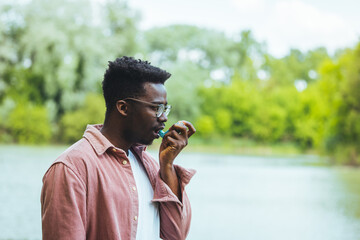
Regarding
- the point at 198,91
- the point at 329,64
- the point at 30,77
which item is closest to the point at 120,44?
the point at 30,77

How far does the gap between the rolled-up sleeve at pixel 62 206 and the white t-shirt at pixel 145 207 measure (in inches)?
11.2

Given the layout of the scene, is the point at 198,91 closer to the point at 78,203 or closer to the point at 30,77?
the point at 30,77

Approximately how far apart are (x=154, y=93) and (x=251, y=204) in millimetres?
10605

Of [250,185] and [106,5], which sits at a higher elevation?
[106,5]

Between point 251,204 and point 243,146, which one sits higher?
point 251,204

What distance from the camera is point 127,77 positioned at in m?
2.15

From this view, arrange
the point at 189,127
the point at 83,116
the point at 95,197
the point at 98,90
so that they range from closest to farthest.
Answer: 1. the point at 95,197
2. the point at 189,127
3. the point at 83,116
4. the point at 98,90

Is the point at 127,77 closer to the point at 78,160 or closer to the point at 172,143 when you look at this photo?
the point at 172,143

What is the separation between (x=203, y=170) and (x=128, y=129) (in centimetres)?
1930

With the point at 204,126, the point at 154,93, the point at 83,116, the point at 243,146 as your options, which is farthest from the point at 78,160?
the point at 243,146

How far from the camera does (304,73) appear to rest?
62.8 meters

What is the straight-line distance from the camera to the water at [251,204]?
28.8ft

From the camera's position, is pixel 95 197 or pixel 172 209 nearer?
pixel 95 197

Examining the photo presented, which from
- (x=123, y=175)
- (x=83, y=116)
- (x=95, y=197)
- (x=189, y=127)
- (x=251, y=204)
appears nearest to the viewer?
(x=95, y=197)
